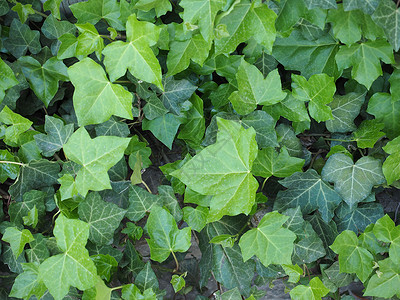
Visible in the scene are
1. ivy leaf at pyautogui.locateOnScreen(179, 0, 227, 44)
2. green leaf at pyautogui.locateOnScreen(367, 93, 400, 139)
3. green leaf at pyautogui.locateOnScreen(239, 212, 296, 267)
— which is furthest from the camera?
green leaf at pyautogui.locateOnScreen(367, 93, 400, 139)

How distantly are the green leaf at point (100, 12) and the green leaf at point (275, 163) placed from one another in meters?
0.56

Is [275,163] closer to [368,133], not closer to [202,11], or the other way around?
[368,133]

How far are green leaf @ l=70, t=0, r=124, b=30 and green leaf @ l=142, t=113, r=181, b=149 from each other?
0.95 ft

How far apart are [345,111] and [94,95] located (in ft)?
2.42

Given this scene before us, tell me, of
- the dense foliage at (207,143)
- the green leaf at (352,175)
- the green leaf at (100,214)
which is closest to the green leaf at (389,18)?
the dense foliage at (207,143)

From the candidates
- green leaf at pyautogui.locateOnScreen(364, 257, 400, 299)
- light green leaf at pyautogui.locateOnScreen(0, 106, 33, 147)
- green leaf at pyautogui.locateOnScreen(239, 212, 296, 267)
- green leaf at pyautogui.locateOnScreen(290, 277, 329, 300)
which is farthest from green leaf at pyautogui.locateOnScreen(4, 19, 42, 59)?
green leaf at pyautogui.locateOnScreen(364, 257, 400, 299)

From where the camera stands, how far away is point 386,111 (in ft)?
3.63

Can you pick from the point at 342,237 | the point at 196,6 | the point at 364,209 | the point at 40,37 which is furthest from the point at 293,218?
the point at 40,37

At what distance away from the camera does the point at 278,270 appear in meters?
1.15

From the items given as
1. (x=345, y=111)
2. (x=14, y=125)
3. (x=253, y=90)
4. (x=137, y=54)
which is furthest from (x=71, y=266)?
(x=345, y=111)

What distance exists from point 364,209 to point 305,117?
1.16ft

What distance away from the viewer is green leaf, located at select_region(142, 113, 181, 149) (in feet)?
3.74

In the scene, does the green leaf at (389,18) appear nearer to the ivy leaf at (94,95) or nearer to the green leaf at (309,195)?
the green leaf at (309,195)

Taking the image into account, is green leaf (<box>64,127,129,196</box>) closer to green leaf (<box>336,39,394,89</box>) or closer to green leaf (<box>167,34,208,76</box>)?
green leaf (<box>167,34,208,76</box>)
